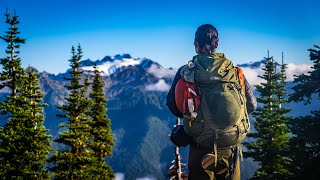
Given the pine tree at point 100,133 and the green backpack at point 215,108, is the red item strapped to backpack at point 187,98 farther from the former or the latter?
the pine tree at point 100,133

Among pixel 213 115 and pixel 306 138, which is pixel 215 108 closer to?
pixel 213 115

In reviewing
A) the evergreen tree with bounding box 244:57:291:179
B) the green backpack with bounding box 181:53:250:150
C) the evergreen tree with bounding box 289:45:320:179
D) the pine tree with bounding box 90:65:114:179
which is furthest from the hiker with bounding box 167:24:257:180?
the pine tree with bounding box 90:65:114:179

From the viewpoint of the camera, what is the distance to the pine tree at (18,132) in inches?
1038

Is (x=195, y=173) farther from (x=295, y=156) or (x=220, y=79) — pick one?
(x=295, y=156)

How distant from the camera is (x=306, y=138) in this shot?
15.1 m

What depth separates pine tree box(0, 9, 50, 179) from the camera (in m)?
26.4

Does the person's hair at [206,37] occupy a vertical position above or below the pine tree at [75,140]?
above

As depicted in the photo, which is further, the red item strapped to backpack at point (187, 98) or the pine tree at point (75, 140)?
the pine tree at point (75, 140)

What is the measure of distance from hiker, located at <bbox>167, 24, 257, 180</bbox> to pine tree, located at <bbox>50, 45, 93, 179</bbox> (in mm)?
23662

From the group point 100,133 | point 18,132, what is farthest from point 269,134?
point 18,132

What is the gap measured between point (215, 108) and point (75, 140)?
80.9ft

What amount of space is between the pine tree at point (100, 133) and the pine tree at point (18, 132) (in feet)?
18.2

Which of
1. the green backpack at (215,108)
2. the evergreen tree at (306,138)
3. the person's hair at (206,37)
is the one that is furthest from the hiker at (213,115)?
the evergreen tree at (306,138)

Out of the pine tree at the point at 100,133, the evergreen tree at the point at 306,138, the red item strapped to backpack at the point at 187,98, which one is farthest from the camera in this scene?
the pine tree at the point at 100,133
